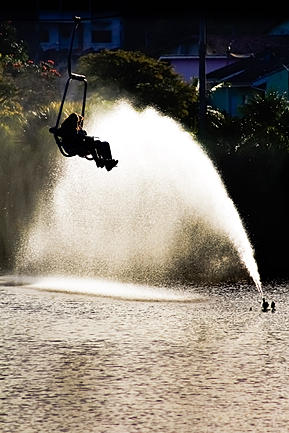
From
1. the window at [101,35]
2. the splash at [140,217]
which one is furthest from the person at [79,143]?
the window at [101,35]

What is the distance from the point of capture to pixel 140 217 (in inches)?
1574

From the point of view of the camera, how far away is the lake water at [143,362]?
14750 millimetres

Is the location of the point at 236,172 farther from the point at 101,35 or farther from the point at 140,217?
the point at 101,35

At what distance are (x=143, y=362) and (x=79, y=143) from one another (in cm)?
493

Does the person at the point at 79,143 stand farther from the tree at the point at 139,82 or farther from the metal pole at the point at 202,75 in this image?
the tree at the point at 139,82

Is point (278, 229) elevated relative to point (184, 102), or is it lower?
lower

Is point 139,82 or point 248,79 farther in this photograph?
point 248,79

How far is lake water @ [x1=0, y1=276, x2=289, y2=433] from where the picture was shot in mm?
14750

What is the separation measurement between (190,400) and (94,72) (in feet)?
207

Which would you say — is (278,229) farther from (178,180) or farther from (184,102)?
(184,102)

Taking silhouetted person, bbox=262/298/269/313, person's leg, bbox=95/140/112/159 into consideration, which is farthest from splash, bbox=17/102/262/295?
person's leg, bbox=95/140/112/159

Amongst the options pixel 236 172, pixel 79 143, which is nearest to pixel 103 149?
pixel 79 143

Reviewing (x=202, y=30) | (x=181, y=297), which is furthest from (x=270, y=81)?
(x=181, y=297)

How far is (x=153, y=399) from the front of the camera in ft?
52.1
